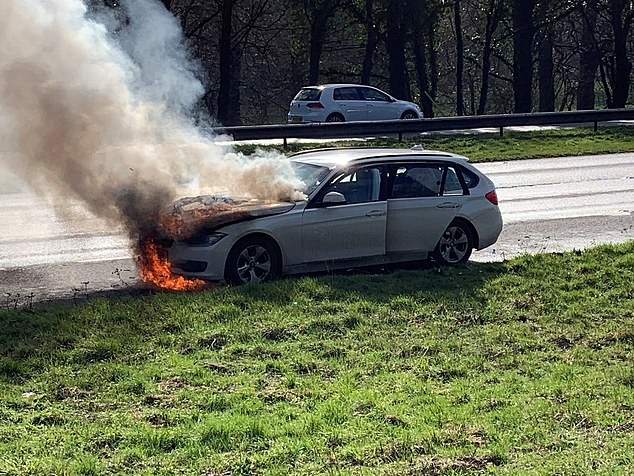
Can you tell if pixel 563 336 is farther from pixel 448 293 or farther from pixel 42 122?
pixel 42 122

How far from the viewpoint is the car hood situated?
10656 millimetres

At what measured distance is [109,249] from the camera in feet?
44.5

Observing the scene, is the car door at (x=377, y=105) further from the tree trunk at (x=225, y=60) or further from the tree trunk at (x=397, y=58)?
the tree trunk at (x=397, y=58)

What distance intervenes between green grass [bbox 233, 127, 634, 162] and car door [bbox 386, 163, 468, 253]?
12.3 meters

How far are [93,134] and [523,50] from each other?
103 feet

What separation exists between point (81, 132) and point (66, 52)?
0.97 meters

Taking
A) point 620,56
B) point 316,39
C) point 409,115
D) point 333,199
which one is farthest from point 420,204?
point 316,39

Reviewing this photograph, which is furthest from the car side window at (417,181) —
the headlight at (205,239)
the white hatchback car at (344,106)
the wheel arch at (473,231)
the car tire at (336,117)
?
the car tire at (336,117)

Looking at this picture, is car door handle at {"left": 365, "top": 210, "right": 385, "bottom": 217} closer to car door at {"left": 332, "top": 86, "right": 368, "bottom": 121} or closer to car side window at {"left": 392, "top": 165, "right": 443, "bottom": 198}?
car side window at {"left": 392, "top": 165, "right": 443, "bottom": 198}

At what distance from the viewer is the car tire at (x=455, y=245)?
40.0 feet

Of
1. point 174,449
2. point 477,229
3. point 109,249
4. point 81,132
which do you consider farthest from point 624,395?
point 109,249

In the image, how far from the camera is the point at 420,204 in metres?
12.0

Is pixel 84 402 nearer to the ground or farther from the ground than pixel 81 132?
nearer to the ground

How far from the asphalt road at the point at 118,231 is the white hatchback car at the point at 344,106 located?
42.2ft
